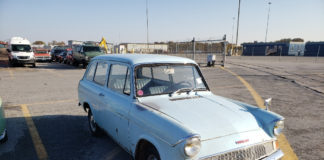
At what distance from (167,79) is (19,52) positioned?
19638mm

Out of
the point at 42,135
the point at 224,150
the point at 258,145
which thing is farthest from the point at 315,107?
the point at 42,135

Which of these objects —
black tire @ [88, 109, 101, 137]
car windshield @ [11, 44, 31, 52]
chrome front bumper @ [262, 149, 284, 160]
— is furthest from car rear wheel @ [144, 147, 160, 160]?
car windshield @ [11, 44, 31, 52]

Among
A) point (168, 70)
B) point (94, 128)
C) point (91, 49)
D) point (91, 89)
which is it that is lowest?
point (94, 128)

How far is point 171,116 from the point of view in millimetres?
2584

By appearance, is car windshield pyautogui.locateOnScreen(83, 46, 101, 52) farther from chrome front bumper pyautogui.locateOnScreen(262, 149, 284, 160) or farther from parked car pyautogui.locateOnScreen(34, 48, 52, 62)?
chrome front bumper pyautogui.locateOnScreen(262, 149, 284, 160)

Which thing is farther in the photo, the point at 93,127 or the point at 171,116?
the point at 93,127

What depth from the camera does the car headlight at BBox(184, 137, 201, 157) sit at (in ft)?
6.98

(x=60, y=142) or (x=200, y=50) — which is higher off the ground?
(x=200, y=50)

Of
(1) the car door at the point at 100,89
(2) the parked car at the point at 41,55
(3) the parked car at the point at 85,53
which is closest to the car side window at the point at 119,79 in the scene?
(1) the car door at the point at 100,89

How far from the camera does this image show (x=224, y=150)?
7.62 ft

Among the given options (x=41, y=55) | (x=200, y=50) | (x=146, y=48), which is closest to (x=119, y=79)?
(x=200, y=50)

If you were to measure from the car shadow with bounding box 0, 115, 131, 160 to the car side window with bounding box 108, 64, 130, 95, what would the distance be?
1.18m

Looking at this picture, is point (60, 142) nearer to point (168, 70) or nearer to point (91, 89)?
point (91, 89)

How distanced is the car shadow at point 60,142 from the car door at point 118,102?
520 millimetres
